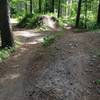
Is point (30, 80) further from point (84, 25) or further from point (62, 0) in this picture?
point (62, 0)

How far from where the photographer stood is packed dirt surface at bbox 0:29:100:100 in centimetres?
717

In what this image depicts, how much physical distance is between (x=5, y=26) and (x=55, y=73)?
4969 mm

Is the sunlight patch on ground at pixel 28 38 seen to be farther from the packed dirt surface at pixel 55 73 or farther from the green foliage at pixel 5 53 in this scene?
the packed dirt surface at pixel 55 73

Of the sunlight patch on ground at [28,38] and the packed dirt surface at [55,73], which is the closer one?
the packed dirt surface at [55,73]

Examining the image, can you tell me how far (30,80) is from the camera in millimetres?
8336

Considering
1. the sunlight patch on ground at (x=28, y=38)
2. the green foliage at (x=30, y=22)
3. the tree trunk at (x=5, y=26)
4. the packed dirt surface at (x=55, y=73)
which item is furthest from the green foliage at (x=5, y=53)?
the green foliage at (x=30, y=22)

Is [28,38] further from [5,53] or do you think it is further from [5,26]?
[5,53]

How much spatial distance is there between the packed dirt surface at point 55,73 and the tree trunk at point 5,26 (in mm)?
940

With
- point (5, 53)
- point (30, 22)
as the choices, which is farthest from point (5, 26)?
point (30, 22)

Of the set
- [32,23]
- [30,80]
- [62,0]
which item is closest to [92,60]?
[30,80]

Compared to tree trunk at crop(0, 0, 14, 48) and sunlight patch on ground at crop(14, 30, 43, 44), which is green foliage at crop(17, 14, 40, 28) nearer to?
sunlight patch on ground at crop(14, 30, 43, 44)

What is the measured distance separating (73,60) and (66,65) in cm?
56

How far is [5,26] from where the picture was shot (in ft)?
40.0

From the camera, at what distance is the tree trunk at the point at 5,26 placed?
11.9 meters
